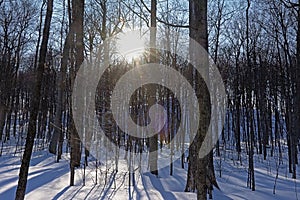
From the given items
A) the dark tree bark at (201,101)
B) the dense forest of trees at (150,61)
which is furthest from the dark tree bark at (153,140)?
the dark tree bark at (201,101)

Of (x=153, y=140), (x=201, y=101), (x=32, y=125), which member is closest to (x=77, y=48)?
(x=32, y=125)

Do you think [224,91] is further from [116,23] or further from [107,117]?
[107,117]

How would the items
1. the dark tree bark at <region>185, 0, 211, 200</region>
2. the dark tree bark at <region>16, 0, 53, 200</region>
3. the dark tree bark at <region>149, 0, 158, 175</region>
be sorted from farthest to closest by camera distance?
1. the dark tree bark at <region>149, 0, 158, 175</region>
2. the dark tree bark at <region>16, 0, 53, 200</region>
3. the dark tree bark at <region>185, 0, 211, 200</region>

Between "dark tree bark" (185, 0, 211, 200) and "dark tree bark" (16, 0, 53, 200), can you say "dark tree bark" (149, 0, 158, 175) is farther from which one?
"dark tree bark" (185, 0, 211, 200)

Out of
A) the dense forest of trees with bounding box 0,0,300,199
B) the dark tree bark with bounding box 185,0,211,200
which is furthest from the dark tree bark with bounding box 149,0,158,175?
the dark tree bark with bounding box 185,0,211,200

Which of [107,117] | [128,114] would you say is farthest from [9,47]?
[107,117]

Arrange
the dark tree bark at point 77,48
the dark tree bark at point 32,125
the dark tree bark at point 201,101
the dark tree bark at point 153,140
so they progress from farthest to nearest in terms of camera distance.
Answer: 1. the dark tree bark at point 153,140
2. the dark tree bark at point 77,48
3. the dark tree bark at point 32,125
4. the dark tree bark at point 201,101

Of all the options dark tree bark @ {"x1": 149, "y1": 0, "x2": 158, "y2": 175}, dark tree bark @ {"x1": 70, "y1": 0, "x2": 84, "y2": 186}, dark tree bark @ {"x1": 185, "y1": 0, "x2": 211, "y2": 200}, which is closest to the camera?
dark tree bark @ {"x1": 185, "y1": 0, "x2": 211, "y2": 200}

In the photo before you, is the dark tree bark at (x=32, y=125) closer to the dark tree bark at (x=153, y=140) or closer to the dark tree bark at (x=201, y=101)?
the dark tree bark at (x=201, y=101)

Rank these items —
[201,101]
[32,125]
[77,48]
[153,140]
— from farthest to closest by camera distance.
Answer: [153,140] < [77,48] < [32,125] < [201,101]

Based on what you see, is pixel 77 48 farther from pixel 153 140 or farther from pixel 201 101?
pixel 153 140

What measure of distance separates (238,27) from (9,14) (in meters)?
12.3

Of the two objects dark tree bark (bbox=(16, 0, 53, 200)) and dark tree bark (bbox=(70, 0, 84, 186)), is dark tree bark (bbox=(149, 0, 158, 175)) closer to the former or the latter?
dark tree bark (bbox=(70, 0, 84, 186))

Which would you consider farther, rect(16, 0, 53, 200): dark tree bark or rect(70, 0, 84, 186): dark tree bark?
rect(70, 0, 84, 186): dark tree bark
